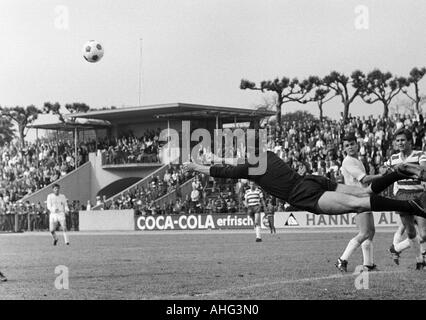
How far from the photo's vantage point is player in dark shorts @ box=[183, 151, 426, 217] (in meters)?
11.5

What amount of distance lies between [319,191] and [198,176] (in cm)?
3685

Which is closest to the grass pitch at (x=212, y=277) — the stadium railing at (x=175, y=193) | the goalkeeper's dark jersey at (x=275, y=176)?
the goalkeeper's dark jersey at (x=275, y=176)

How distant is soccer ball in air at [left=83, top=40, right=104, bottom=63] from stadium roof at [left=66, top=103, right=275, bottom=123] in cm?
2885

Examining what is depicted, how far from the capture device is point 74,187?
60.2 m

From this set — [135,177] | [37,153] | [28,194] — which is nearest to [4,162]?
[37,153]

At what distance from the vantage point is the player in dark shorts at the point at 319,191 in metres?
11.5

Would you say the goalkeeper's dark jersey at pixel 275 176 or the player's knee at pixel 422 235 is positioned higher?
the goalkeeper's dark jersey at pixel 275 176

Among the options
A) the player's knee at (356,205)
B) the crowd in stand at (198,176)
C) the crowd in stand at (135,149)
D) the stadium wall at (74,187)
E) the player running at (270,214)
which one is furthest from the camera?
the stadium wall at (74,187)

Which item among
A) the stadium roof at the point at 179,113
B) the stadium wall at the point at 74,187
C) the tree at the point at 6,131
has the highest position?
the tree at the point at 6,131

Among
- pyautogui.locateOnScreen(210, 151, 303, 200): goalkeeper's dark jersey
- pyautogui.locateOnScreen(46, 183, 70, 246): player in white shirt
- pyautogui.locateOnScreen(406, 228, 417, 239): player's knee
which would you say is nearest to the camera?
pyautogui.locateOnScreen(210, 151, 303, 200): goalkeeper's dark jersey

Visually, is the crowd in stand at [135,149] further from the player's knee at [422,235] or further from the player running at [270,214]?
the player's knee at [422,235]

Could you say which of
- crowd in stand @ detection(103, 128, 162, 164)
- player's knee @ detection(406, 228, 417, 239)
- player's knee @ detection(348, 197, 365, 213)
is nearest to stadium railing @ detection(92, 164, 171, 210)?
crowd in stand @ detection(103, 128, 162, 164)

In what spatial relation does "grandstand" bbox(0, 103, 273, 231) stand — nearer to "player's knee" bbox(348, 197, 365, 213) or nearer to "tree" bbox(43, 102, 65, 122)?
"tree" bbox(43, 102, 65, 122)

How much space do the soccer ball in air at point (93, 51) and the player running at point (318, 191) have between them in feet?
40.1
